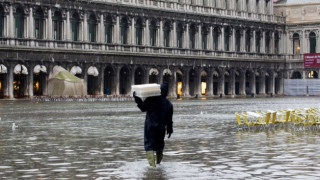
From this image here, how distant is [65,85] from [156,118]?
179 ft

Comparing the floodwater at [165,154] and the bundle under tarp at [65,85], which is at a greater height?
the bundle under tarp at [65,85]

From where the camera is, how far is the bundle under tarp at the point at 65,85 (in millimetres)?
71250

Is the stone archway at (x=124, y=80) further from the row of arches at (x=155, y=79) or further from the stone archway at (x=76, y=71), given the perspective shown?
the stone archway at (x=76, y=71)

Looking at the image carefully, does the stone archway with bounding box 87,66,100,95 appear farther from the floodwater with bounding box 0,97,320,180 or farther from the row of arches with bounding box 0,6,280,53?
the floodwater with bounding box 0,97,320,180

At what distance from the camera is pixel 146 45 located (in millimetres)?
93000

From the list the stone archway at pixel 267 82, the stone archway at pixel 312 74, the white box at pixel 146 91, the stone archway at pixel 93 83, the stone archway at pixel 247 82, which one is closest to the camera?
the white box at pixel 146 91

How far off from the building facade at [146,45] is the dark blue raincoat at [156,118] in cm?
5973

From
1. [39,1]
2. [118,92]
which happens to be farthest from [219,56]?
[39,1]

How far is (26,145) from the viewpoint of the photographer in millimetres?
23422

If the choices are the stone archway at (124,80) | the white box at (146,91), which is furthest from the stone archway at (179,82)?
the white box at (146,91)

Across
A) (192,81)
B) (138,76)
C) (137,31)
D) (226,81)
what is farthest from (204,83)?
(137,31)

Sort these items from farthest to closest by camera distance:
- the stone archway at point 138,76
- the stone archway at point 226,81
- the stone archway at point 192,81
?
the stone archway at point 226,81
the stone archway at point 192,81
the stone archway at point 138,76

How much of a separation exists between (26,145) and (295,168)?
948 centimetres

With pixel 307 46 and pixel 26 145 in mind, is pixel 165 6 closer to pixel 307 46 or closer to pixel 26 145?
pixel 307 46
